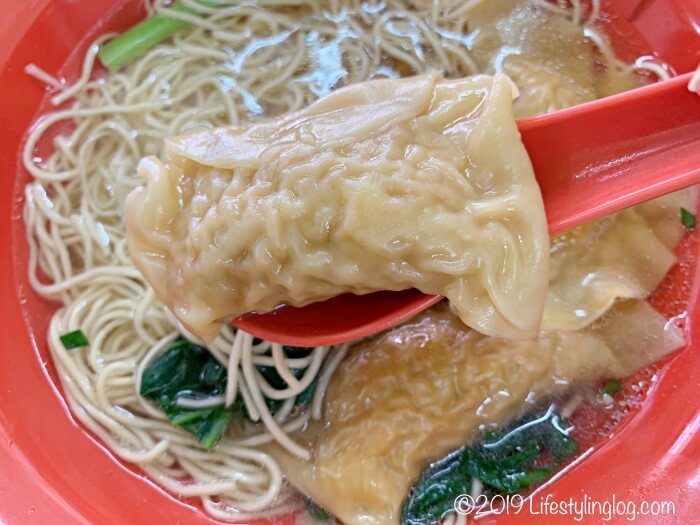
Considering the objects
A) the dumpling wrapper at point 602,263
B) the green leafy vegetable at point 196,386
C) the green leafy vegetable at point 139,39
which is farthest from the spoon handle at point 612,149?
the green leafy vegetable at point 139,39

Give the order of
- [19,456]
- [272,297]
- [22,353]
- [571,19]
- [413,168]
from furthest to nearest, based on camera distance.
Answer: [571,19] < [22,353] < [19,456] < [272,297] < [413,168]

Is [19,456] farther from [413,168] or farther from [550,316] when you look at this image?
[550,316]

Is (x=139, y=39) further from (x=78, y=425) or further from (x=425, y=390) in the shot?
(x=425, y=390)

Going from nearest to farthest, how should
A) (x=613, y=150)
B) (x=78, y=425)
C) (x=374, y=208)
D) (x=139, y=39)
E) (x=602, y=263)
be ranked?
1. (x=374, y=208)
2. (x=613, y=150)
3. (x=78, y=425)
4. (x=602, y=263)
5. (x=139, y=39)

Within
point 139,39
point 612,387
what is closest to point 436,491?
point 612,387

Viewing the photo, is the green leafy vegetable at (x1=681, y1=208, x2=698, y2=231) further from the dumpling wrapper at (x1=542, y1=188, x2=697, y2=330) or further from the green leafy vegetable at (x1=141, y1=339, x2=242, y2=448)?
the green leafy vegetable at (x1=141, y1=339, x2=242, y2=448)

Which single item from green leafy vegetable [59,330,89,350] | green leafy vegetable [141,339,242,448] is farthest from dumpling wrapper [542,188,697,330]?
green leafy vegetable [59,330,89,350]

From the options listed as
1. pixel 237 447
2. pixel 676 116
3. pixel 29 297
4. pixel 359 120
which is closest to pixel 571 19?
pixel 676 116

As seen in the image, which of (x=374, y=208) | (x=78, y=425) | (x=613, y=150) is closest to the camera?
(x=374, y=208)
